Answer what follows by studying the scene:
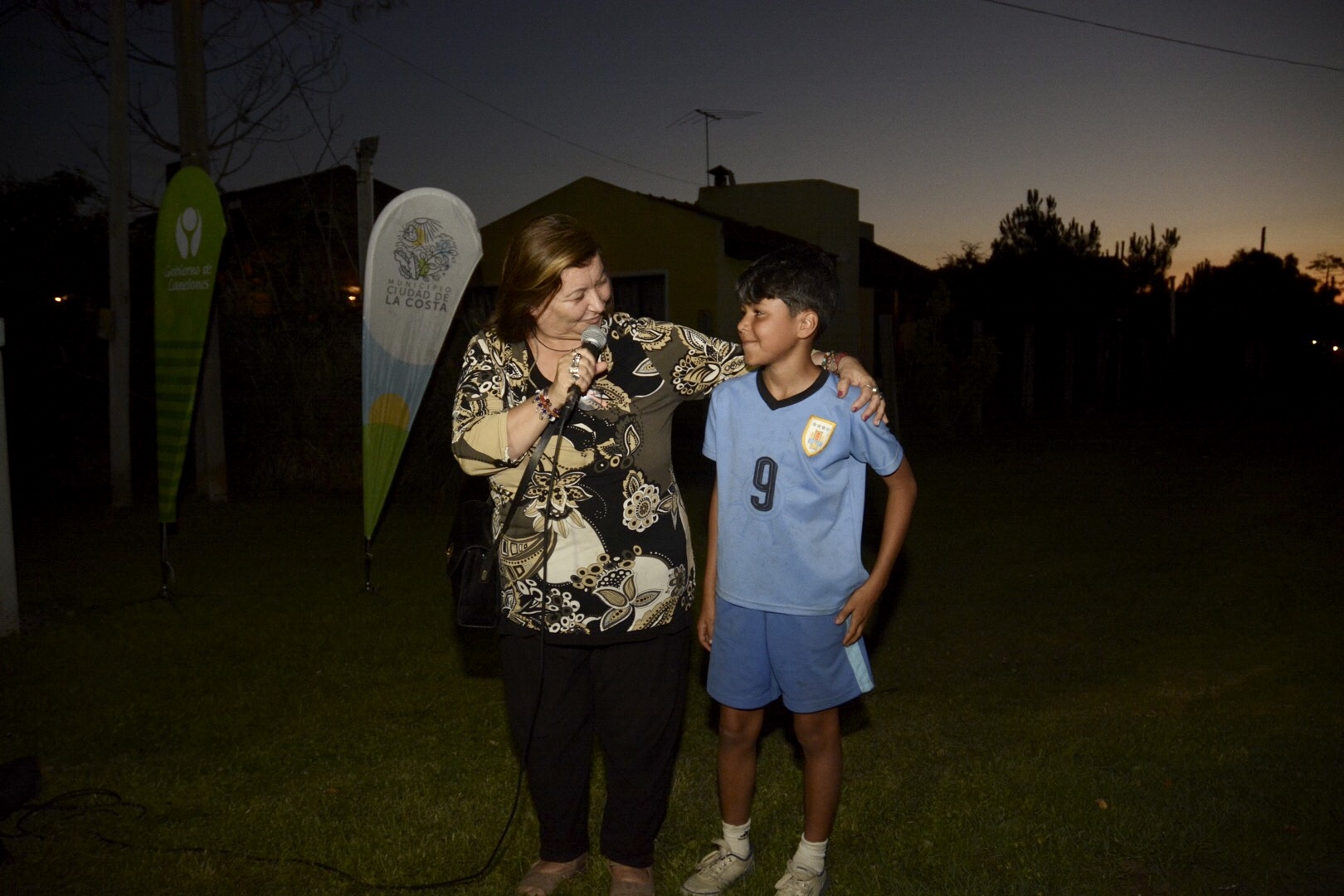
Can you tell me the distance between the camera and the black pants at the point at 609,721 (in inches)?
116

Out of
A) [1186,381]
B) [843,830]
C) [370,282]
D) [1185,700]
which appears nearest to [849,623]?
[843,830]

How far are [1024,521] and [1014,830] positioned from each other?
6.30 metres

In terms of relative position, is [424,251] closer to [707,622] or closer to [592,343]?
[707,622]

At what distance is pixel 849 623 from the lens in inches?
117

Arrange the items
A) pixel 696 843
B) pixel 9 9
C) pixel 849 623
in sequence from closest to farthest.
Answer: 1. pixel 849 623
2. pixel 696 843
3. pixel 9 9

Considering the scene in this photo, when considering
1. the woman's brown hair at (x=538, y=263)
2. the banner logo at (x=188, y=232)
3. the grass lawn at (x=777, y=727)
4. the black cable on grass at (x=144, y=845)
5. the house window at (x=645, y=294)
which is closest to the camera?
the woman's brown hair at (x=538, y=263)

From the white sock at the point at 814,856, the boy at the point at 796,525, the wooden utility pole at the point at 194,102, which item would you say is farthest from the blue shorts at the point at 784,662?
the wooden utility pole at the point at 194,102

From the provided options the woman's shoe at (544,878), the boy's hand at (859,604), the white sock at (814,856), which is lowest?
the woman's shoe at (544,878)

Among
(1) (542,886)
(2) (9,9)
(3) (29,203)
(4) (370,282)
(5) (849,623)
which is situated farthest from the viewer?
(3) (29,203)

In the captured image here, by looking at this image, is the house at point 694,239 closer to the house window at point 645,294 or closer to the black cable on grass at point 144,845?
the house window at point 645,294

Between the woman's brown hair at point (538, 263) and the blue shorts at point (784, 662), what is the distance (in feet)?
3.23

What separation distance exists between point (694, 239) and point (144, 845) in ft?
63.3

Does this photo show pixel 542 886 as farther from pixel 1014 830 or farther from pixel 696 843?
pixel 1014 830

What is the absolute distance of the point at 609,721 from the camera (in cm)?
301
